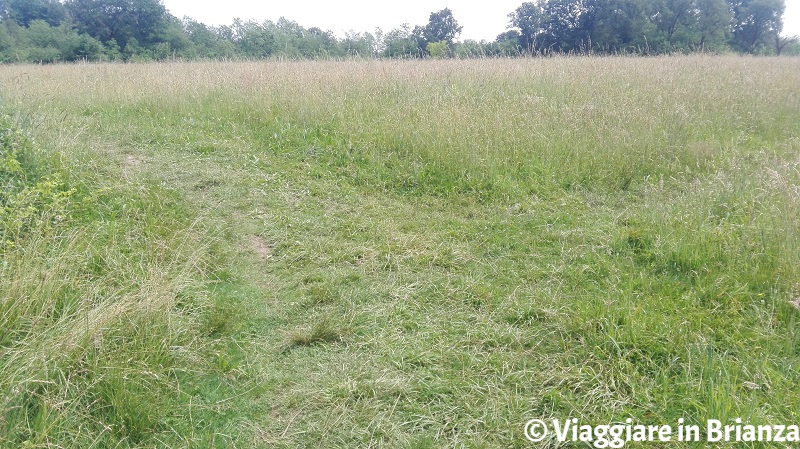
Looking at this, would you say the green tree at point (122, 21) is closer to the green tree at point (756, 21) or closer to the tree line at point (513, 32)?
the tree line at point (513, 32)

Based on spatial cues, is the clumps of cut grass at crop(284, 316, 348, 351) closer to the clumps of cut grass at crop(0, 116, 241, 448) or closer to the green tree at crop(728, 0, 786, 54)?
the clumps of cut grass at crop(0, 116, 241, 448)

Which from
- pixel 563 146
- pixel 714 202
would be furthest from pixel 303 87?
pixel 714 202

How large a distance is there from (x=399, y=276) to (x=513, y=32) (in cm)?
3109

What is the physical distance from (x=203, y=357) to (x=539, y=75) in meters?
7.94

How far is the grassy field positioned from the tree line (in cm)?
1814

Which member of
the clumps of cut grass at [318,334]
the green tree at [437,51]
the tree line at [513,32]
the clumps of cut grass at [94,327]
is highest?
the tree line at [513,32]

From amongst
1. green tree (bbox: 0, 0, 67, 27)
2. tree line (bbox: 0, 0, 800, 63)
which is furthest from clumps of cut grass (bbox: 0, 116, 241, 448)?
green tree (bbox: 0, 0, 67, 27)

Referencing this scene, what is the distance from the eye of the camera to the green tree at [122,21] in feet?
119

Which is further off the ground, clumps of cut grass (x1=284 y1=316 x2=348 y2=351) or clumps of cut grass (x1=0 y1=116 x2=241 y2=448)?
clumps of cut grass (x1=0 y1=116 x2=241 y2=448)

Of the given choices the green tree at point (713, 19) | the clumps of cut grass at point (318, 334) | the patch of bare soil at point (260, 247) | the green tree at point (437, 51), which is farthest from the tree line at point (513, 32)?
the clumps of cut grass at point (318, 334)

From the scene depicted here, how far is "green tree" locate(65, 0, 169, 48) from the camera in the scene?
3628 centimetres

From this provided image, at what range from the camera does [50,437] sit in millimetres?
2014

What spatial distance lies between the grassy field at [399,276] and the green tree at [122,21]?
35206mm

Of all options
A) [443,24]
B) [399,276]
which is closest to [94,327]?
[399,276]
